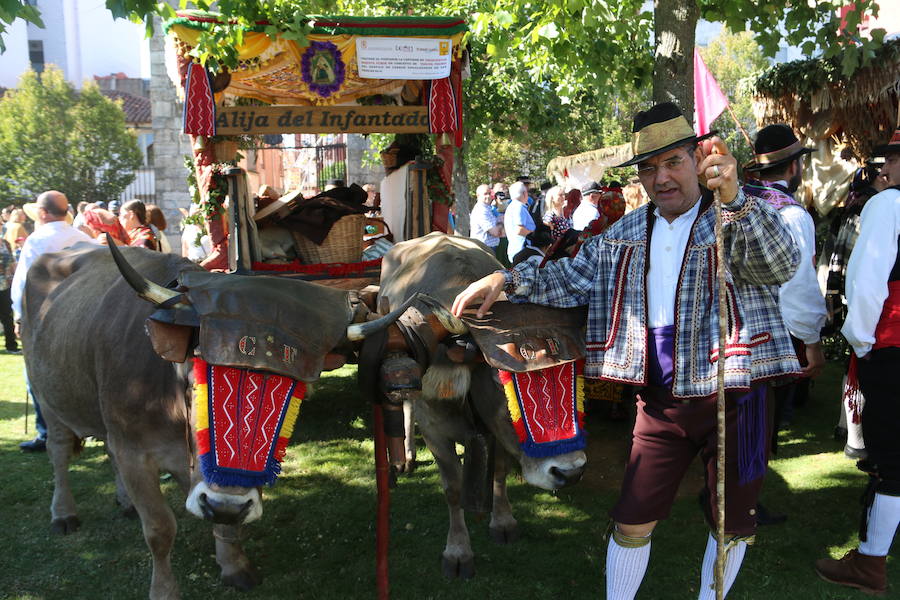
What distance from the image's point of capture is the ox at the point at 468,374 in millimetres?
3008

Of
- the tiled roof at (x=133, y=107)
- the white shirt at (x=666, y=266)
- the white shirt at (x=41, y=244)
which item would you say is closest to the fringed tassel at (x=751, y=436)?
the white shirt at (x=666, y=266)

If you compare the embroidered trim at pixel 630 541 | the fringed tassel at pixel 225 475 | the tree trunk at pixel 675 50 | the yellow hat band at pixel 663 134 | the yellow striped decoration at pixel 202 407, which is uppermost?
the tree trunk at pixel 675 50

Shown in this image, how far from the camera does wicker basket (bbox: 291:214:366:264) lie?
21.1 ft

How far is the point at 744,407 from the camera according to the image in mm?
2826

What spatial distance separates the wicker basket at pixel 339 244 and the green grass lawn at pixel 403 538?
1.73 metres

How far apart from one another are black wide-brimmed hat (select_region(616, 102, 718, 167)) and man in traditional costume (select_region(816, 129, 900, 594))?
1.15 meters

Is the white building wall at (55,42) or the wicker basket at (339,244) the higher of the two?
the white building wall at (55,42)

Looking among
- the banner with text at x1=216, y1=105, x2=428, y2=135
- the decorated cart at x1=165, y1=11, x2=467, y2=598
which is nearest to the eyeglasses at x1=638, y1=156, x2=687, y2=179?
the decorated cart at x1=165, y1=11, x2=467, y2=598

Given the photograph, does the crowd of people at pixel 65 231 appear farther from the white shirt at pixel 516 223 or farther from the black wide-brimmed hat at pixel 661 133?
the white shirt at pixel 516 223

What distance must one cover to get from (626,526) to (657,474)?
27 cm

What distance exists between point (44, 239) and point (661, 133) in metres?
5.23

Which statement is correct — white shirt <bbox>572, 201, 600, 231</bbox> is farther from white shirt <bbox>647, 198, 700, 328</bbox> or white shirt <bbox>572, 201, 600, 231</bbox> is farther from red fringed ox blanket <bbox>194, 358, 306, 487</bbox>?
red fringed ox blanket <bbox>194, 358, 306, 487</bbox>

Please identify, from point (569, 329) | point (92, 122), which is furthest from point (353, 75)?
point (92, 122)

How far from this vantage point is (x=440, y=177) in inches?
271
